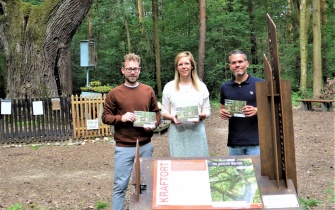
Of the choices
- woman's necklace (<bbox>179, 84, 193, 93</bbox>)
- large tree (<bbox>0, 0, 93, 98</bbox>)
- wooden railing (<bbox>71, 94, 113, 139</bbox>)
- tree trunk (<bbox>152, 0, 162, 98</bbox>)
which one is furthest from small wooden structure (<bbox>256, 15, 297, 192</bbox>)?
tree trunk (<bbox>152, 0, 162, 98</bbox>)

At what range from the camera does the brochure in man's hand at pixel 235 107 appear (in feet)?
10.2

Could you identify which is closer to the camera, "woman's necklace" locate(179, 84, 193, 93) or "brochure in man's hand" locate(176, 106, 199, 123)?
"brochure in man's hand" locate(176, 106, 199, 123)

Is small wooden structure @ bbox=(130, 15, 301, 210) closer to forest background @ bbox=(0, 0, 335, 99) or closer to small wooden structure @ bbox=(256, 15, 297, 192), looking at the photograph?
small wooden structure @ bbox=(256, 15, 297, 192)

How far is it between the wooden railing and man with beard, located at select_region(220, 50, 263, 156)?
25.5ft

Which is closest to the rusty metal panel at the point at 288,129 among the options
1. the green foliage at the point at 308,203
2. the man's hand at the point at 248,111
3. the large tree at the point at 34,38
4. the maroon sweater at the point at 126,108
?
the man's hand at the point at 248,111

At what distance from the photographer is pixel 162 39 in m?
24.1

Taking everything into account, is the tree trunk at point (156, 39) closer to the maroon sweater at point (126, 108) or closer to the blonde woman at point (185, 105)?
the maroon sweater at point (126, 108)

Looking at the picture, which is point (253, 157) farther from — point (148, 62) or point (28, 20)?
point (148, 62)

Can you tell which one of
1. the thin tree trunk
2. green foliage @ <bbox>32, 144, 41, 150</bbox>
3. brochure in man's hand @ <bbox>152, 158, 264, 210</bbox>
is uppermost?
the thin tree trunk

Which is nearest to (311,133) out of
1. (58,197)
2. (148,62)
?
(58,197)

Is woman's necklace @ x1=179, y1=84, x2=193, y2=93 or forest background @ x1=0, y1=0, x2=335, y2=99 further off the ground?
forest background @ x1=0, y1=0, x2=335, y2=99

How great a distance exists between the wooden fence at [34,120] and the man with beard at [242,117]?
7.96 m

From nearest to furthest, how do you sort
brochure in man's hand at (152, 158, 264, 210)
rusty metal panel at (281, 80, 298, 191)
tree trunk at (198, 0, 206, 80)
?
brochure in man's hand at (152, 158, 264, 210)
rusty metal panel at (281, 80, 298, 191)
tree trunk at (198, 0, 206, 80)

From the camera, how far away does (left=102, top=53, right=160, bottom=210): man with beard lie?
3.55m
